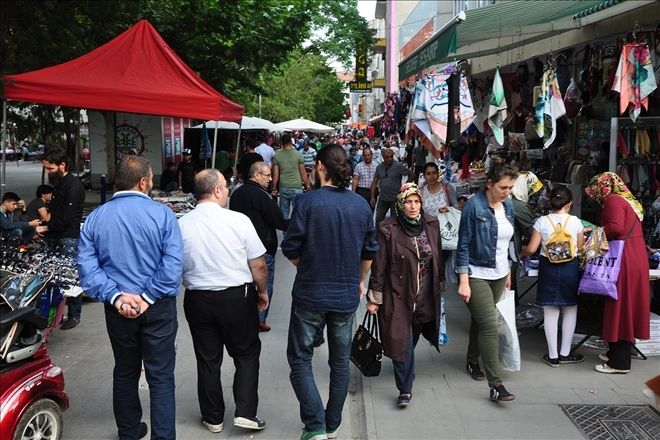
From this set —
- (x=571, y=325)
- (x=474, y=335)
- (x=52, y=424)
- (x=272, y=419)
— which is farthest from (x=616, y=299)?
(x=52, y=424)

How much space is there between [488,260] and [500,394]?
1020 millimetres

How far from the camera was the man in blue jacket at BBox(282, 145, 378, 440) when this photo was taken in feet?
13.1

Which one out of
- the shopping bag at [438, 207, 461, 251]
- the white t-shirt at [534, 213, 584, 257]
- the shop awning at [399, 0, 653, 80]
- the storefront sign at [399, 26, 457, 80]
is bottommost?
the shopping bag at [438, 207, 461, 251]

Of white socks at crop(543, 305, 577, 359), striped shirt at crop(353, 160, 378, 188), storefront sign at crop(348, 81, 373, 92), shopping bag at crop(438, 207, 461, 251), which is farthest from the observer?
storefront sign at crop(348, 81, 373, 92)

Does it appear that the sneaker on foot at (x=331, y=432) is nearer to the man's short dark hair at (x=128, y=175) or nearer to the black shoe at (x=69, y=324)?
the man's short dark hair at (x=128, y=175)

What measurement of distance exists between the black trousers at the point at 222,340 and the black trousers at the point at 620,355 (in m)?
3.18

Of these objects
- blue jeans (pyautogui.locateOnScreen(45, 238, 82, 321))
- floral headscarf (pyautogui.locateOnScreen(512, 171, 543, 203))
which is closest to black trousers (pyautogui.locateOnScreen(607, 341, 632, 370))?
floral headscarf (pyautogui.locateOnScreen(512, 171, 543, 203))

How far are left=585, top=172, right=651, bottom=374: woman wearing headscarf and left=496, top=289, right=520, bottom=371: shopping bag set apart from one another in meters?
0.92

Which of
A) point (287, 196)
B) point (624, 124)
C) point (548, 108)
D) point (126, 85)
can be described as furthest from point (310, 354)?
point (287, 196)

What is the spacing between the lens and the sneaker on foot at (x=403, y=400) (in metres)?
4.84

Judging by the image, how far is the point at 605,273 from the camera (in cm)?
538

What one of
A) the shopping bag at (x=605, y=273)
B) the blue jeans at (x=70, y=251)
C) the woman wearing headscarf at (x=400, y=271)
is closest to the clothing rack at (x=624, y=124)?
the shopping bag at (x=605, y=273)

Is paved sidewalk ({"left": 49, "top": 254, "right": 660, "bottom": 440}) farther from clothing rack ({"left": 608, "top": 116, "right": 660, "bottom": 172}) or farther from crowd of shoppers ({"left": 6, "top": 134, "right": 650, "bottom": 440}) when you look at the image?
clothing rack ({"left": 608, "top": 116, "right": 660, "bottom": 172})

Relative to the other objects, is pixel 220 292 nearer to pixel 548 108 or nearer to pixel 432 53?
pixel 432 53
